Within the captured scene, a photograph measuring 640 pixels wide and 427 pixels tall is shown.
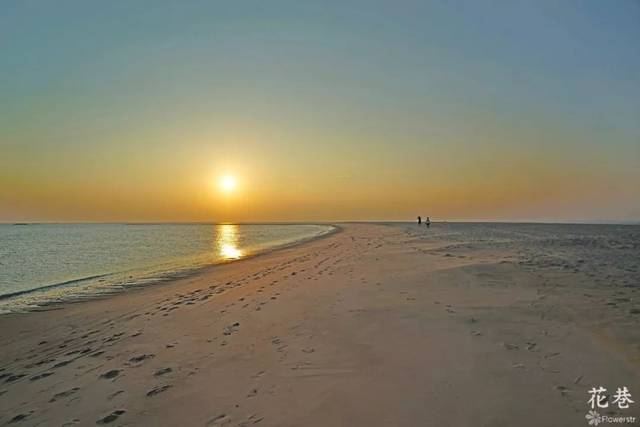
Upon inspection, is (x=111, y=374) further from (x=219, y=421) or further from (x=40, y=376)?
(x=219, y=421)

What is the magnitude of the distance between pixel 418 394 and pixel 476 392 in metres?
0.80

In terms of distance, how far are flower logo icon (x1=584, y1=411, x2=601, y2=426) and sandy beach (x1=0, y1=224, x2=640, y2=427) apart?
16 cm

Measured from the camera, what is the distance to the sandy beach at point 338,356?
4.90 metres

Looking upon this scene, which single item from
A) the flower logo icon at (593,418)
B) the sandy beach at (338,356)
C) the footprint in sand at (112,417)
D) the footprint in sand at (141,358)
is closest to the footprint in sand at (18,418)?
the sandy beach at (338,356)

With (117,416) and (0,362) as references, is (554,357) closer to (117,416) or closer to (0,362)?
(117,416)

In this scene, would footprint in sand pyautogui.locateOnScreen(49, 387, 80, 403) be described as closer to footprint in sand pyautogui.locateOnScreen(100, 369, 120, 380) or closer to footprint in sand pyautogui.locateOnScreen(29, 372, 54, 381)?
footprint in sand pyautogui.locateOnScreen(100, 369, 120, 380)

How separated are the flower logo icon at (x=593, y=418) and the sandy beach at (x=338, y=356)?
16 cm

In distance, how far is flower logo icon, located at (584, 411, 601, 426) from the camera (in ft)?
14.1

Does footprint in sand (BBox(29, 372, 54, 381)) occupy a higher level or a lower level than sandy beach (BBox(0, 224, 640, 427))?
lower

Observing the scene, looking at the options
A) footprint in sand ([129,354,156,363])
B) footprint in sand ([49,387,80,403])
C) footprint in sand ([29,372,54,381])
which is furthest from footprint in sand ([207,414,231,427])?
footprint in sand ([29,372,54,381])

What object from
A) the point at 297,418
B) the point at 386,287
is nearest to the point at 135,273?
the point at 386,287

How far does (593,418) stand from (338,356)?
12.5 feet

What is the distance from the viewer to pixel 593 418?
4371mm

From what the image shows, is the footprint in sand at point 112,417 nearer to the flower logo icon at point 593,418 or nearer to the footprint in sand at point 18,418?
the footprint in sand at point 18,418
